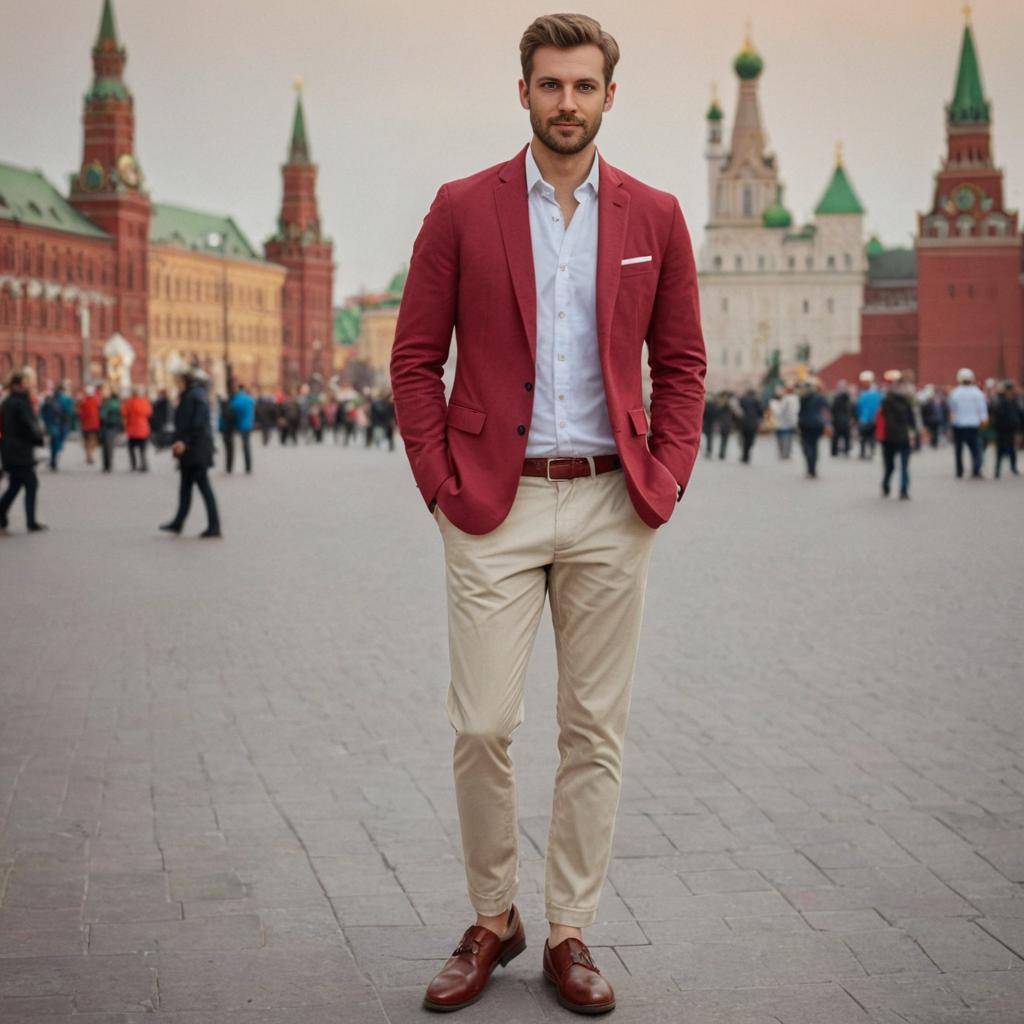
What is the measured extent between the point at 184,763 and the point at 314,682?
5.52 feet

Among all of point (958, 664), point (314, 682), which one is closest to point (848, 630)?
point (958, 664)

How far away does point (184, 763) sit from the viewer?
5953 mm

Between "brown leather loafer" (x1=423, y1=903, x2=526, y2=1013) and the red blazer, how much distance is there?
2.84 feet

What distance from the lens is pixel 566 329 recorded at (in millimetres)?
3594

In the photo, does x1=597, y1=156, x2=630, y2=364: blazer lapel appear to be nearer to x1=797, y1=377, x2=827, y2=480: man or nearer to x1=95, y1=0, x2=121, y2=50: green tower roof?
x1=797, y1=377, x2=827, y2=480: man

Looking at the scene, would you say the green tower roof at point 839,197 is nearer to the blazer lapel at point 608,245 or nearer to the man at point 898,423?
the man at point 898,423

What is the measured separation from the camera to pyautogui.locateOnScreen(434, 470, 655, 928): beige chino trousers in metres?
3.58

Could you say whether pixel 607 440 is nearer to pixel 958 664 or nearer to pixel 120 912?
pixel 120 912

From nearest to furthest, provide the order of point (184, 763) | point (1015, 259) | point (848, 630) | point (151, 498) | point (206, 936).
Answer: point (206, 936)
point (184, 763)
point (848, 630)
point (151, 498)
point (1015, 259)

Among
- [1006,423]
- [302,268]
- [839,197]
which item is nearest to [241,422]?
[1006,423]

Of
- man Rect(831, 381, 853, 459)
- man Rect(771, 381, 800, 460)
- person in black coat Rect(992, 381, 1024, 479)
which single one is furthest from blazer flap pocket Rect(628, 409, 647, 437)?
man Rect(831, 381, 853, 459)

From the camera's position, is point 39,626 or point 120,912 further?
point 39,626

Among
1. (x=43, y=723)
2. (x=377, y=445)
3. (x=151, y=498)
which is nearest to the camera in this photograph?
(x=43, y=723)

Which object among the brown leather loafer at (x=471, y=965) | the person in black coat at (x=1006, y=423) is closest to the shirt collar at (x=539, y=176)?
the brown leather loafer at (x=471, y=965)
